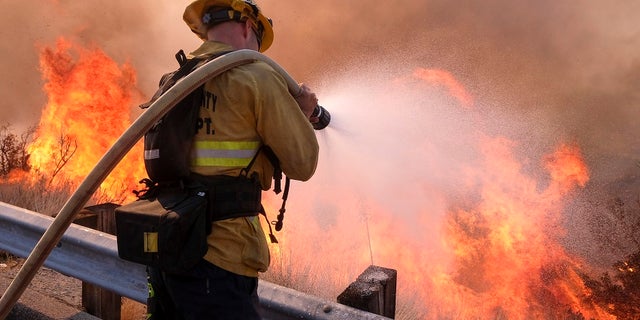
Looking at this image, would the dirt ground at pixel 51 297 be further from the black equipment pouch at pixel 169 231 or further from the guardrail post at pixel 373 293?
the guardrail post at pixel 373 293

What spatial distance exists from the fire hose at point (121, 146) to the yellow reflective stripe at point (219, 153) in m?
0.19

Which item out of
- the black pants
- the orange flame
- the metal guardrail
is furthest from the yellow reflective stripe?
the orange flame

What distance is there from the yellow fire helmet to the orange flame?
653 cm

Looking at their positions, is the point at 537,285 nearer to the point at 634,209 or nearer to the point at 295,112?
the point at 634,209

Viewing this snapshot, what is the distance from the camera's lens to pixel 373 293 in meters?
2.04

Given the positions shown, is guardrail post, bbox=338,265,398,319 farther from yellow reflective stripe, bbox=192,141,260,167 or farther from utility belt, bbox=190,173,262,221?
yellow reflective stripe, bbox=192,141,260,167

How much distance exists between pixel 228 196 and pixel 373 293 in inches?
31.0

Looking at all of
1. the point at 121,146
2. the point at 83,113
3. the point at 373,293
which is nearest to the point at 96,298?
the point at 121,146

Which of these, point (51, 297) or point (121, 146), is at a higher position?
point (121, 146)

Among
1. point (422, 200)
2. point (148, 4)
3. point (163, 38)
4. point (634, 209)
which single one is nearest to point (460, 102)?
point (422, 200)

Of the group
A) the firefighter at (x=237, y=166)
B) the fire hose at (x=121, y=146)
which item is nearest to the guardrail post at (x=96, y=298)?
the fire hose at (x=121, y=146)

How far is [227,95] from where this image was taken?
177 cm

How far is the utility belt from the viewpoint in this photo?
1.74 meters

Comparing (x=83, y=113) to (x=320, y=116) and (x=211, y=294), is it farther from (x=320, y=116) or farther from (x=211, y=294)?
(x=211, y=294)
